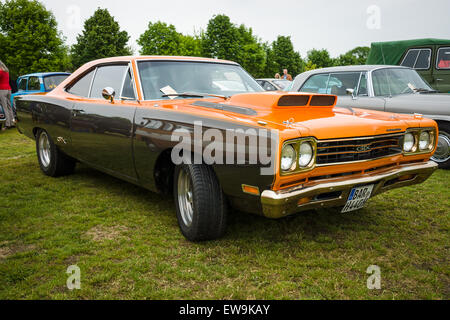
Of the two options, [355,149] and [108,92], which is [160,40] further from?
[355,149]

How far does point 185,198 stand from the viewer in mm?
3053

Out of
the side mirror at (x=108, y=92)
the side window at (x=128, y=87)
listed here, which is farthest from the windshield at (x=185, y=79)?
the side mirror at (x=108, y=92)

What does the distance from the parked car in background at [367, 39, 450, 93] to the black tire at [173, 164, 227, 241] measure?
709 centimetres

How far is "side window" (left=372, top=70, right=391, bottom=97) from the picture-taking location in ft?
18.9

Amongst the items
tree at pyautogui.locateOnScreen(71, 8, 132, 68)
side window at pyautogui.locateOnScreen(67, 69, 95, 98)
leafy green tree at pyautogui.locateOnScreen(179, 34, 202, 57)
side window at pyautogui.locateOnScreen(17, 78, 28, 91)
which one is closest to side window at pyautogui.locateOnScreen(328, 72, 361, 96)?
side window at pyautogui.locateOnScreen(67, 69, 95, 98)

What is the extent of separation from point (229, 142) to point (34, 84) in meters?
11.0

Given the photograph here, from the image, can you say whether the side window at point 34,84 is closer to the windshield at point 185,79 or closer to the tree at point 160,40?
the windshield at point 185,79

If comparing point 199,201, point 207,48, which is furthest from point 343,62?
point 199,201

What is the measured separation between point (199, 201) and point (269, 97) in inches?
39.1

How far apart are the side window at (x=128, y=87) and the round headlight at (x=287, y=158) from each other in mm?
1801

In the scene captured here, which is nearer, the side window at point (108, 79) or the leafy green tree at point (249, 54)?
the side window at point (108, 79)

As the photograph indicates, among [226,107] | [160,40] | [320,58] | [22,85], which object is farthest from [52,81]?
[320,58]

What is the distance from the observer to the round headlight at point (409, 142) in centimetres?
305
